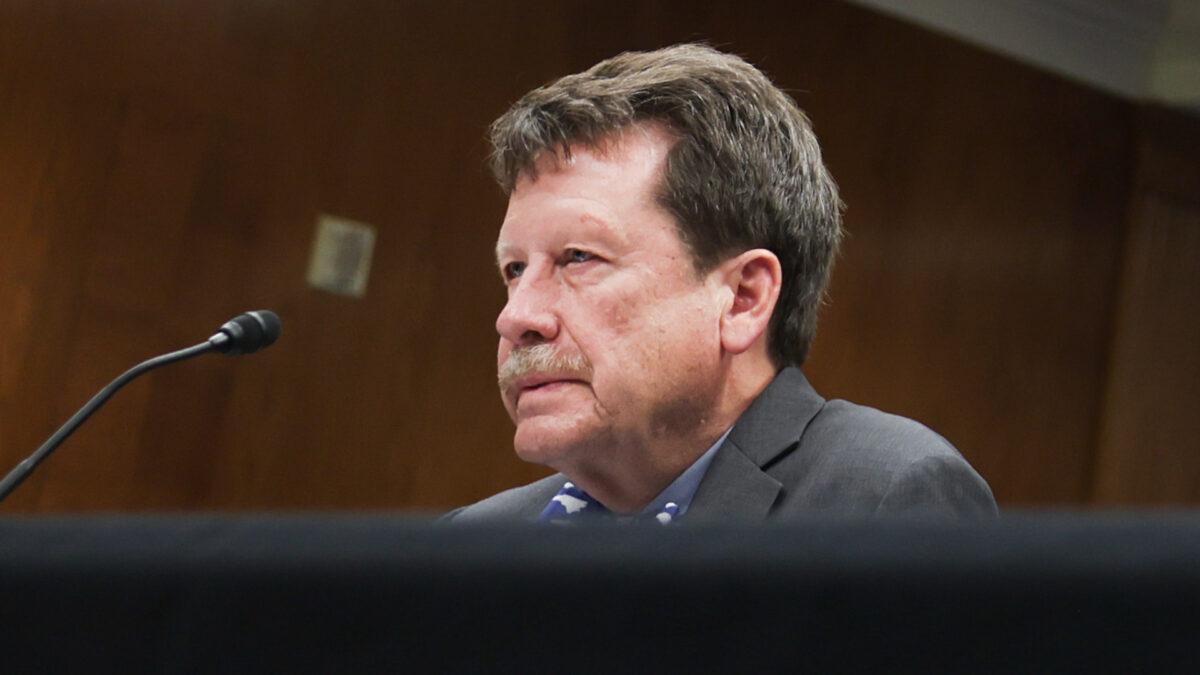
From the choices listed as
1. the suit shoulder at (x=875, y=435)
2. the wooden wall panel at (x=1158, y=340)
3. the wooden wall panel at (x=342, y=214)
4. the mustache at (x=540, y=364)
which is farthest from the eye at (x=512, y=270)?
the wooden wall panel at (x=1158, y=340)

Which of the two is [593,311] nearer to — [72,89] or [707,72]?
[707,72]

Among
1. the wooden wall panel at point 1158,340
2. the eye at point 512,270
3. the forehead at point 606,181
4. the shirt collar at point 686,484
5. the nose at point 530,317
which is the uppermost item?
the wooden wall panel at point 1158,340

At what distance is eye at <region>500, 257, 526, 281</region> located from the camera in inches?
74.1

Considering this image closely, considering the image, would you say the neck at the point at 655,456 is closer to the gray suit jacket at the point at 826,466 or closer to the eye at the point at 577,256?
the gray suit jacket at the point at 826,466

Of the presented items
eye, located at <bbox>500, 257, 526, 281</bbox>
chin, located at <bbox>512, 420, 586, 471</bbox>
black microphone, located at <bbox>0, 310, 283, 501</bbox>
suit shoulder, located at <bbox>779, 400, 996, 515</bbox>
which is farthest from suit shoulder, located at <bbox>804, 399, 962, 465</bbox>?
black microphone, located at <bbox>0, 310, 283, 501</bbox>

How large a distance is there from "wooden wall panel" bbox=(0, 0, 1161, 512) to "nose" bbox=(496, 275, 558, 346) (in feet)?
6.76

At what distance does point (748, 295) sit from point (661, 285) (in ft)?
0.38

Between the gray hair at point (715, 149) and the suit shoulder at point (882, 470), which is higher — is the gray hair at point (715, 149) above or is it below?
above

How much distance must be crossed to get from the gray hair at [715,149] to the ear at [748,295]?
19mm

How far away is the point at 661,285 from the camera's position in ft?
5.83

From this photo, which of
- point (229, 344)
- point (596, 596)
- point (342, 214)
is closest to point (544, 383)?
point (229, 344)

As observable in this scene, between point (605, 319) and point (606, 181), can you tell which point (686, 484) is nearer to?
point (605, 319)

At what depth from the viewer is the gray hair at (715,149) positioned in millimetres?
1800

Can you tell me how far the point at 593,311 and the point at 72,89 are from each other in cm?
232
